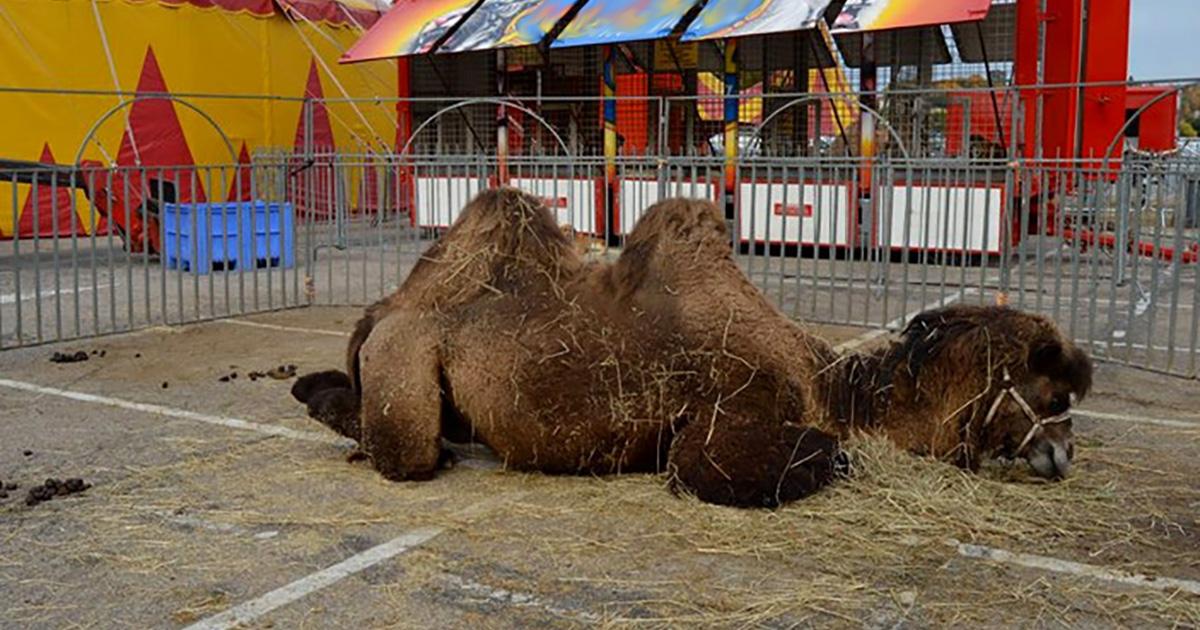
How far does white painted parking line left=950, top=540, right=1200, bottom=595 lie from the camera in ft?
14.8

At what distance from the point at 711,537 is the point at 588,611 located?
86 centimetres

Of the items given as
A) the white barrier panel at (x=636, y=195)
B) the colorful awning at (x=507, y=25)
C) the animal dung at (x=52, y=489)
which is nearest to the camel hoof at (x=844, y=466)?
the animal dung at (x=52, y=489)

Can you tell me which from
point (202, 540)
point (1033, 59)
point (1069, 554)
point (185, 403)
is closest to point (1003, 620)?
point (1069, 554)

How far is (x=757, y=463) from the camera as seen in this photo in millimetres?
5191

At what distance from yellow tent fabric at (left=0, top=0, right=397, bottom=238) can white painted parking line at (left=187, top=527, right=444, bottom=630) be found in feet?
44.2

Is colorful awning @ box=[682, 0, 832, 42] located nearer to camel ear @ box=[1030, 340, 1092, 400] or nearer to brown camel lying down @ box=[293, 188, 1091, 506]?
brown camel lying down @ box=[293, 188, 1091, 506]

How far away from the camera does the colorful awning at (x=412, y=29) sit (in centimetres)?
1991

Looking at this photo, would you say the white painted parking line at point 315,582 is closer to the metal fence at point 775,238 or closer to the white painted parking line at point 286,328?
the metal fence at point 775,238

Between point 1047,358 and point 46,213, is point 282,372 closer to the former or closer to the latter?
point 1047,358

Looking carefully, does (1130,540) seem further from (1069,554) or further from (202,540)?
(202,540)

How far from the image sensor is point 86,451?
21.7 ft

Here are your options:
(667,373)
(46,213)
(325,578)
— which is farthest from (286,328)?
(46,213)

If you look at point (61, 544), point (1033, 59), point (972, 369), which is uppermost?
point (1033, 59)

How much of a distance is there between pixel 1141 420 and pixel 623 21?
39.5 feet
